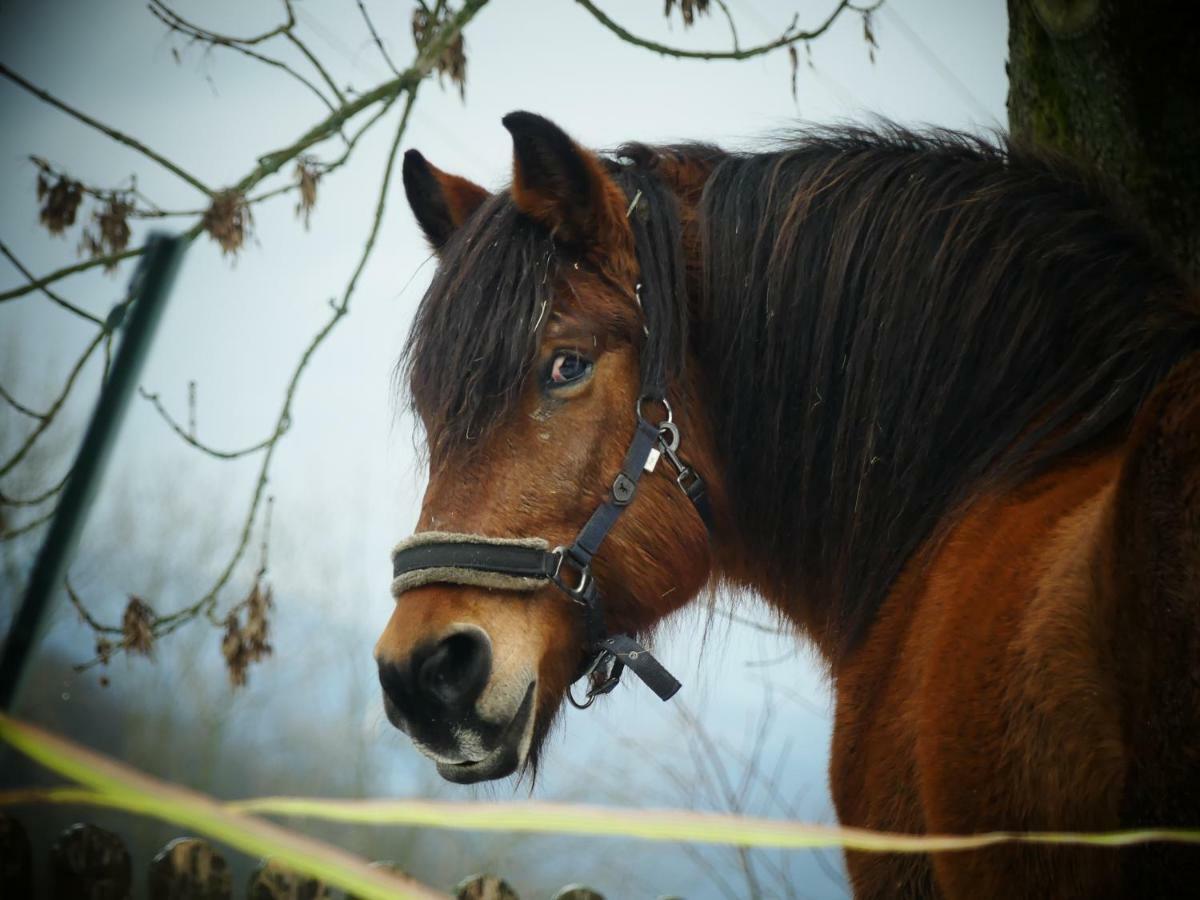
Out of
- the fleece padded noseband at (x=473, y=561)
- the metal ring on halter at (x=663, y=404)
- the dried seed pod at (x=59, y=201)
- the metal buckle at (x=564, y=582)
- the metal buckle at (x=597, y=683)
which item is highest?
the dried seed pod at (x=59, y=201)

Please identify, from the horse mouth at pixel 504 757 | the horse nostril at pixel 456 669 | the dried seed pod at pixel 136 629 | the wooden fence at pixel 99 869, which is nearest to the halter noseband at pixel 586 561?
the horse nostril at pixel 456 669

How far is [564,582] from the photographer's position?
8.49 ft

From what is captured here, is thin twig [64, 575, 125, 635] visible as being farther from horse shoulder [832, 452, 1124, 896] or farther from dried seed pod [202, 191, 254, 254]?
horse shoulder [832, 452, 1124, 896]

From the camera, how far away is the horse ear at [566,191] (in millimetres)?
2777

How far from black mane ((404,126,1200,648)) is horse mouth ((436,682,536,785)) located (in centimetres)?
76

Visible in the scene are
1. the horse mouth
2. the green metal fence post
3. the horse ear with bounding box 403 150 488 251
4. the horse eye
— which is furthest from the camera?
the horse ear with bounding box 403 150 488 251

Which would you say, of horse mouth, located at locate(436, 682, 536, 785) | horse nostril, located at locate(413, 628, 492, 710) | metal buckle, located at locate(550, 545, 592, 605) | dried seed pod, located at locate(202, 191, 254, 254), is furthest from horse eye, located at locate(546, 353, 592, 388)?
dried seed pod, located at locate(202, 191, 254, 254)

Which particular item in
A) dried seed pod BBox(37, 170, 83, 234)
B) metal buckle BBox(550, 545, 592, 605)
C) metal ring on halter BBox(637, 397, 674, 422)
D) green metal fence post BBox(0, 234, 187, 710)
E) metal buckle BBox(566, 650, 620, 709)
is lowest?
metal buckle BBox(566, 650, 620, 709)

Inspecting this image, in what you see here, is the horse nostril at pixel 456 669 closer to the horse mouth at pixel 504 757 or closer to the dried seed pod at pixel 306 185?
the horse mouth at pixel 504 757

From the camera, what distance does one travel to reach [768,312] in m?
2.71

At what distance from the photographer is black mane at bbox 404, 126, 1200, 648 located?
91.4 inches

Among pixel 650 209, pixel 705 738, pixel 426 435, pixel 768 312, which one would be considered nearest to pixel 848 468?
pixel 768 312

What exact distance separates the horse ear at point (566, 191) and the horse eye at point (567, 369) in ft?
1.18

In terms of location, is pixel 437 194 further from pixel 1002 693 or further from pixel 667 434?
pixel 1002 693
